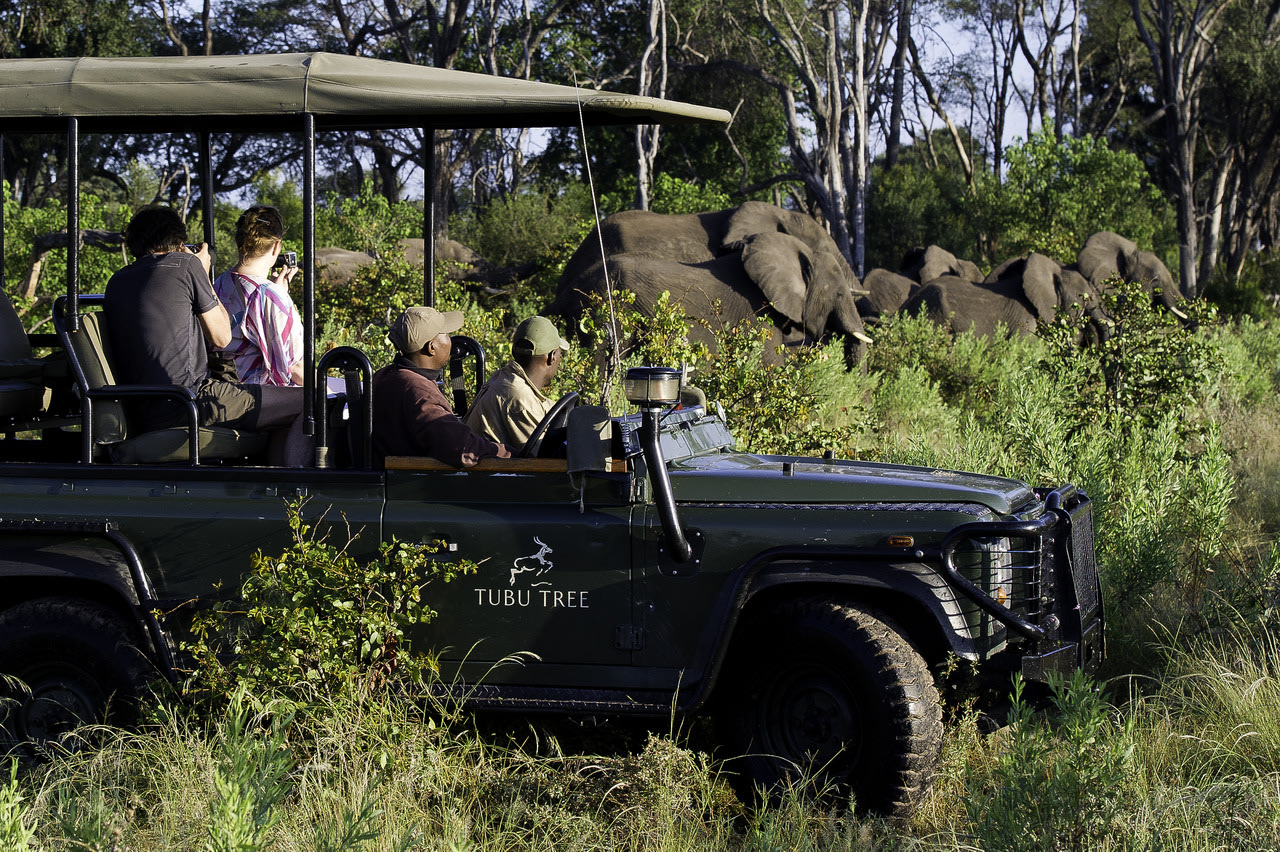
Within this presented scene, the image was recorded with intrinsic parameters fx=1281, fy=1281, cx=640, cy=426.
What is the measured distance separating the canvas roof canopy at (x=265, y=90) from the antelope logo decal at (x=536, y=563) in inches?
59.0

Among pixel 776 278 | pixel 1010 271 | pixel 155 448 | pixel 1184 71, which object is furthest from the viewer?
pixel 1184 71

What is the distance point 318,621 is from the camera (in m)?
4.08

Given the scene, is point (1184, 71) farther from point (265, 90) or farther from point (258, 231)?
point (265, 90)

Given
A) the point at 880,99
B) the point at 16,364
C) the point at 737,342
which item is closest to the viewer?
the point at 16,364

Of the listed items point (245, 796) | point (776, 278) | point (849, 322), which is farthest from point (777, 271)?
point (245, 796)

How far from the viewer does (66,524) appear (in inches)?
170

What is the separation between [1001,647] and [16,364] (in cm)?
383

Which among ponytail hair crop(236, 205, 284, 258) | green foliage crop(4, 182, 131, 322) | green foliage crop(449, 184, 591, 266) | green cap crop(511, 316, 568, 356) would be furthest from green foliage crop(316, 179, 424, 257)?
green cap crop(511, 316, 568, 356)

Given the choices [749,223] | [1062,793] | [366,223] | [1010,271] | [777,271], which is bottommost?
[1062,793]

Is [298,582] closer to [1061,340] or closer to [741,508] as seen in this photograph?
[741,508]

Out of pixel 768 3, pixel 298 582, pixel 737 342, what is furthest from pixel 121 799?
pixel 768 3

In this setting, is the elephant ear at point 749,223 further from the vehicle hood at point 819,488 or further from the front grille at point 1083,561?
the vehicle hood at point 819,488

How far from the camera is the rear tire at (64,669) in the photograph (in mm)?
4363

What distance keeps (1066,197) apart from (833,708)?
88.7ft
